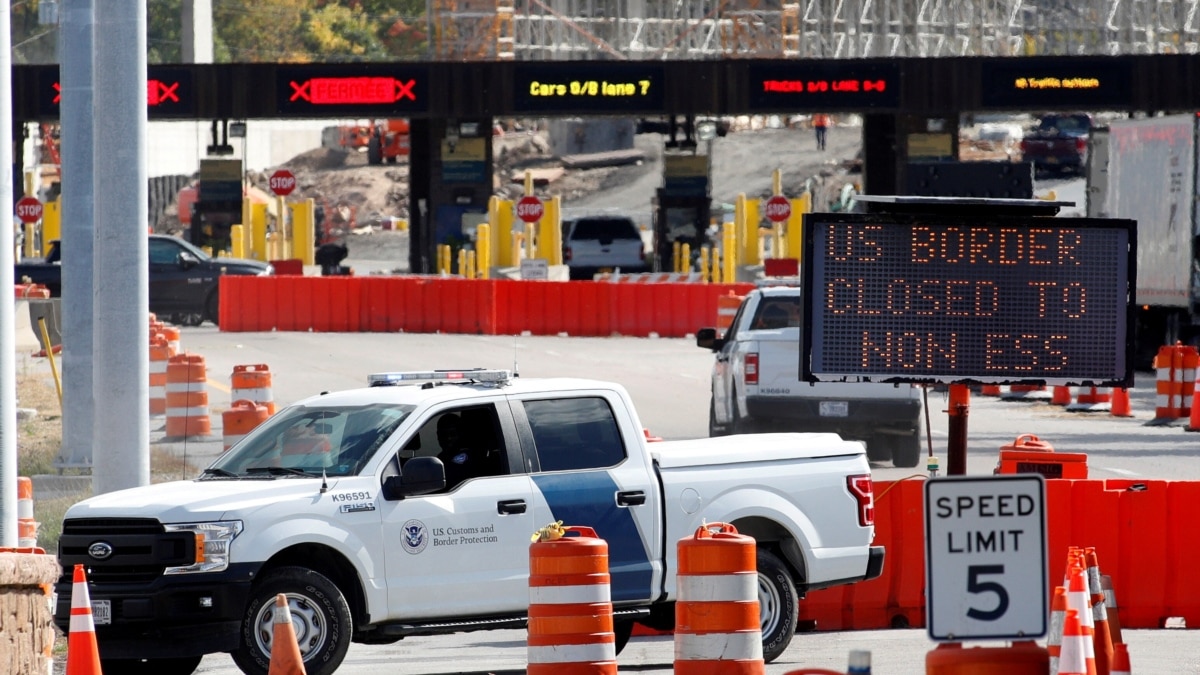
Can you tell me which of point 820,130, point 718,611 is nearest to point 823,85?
point 820,130

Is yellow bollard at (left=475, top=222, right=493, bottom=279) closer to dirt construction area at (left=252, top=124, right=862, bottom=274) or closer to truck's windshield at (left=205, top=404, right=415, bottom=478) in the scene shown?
dirt construction area at (left=252, top=124, right=862, bottom=274)

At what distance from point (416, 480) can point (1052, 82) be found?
1513 inches

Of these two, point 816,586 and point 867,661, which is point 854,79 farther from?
point 867,661

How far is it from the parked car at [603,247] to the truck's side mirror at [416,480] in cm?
4219

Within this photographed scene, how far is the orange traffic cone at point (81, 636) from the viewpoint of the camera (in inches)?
355

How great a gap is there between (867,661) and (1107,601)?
3.99 metres

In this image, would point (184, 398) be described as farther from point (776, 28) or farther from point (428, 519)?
point (776, 28)

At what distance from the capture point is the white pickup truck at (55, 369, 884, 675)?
1021cm

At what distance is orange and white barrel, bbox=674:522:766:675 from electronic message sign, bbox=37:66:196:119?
39.3 m

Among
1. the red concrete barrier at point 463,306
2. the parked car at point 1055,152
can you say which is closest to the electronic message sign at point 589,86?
the red concrete barrier at point 463,306

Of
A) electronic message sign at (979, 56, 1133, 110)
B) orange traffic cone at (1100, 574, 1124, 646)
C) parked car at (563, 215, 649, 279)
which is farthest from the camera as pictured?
parked car at (563, 215, 649, 279)

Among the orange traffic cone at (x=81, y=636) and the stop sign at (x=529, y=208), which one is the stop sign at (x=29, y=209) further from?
the orange traffic cone at (x=81, y=636)

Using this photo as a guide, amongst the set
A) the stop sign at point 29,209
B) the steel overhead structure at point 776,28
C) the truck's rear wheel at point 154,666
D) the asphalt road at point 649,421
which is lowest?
the asphalt road at point 649,421

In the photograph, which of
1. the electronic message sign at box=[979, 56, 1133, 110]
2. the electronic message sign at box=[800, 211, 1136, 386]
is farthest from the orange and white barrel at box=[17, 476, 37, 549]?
the electronic message sign at box=[979, 56, 1133, 110]
